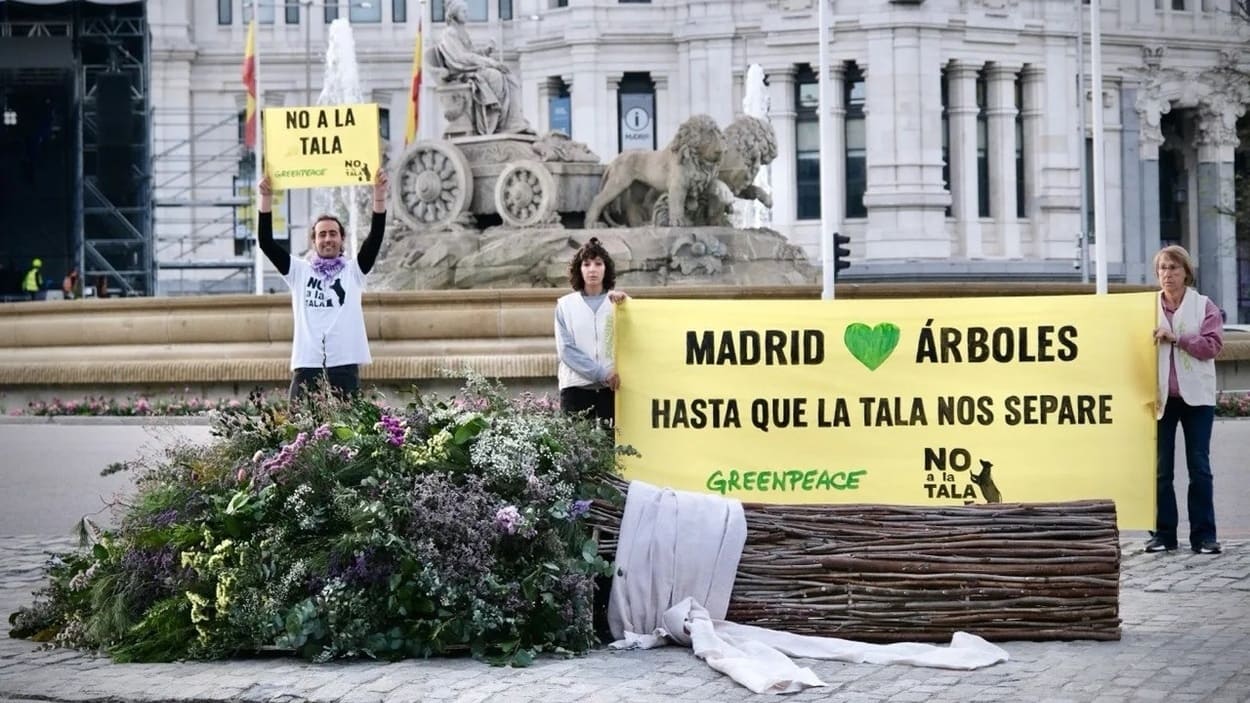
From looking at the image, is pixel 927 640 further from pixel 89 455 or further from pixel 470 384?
pixel 89 455

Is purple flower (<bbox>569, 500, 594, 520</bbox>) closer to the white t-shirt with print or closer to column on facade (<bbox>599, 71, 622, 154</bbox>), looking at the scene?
the white t-shirt with print

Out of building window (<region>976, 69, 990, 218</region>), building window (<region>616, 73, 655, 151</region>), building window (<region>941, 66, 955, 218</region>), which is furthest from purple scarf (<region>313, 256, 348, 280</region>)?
building window (<region>976, 69, 990, 218</region>)

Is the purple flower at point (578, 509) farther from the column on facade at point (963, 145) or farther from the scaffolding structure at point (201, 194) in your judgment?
the column on facade at point (963, 145)

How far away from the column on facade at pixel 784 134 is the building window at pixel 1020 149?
8.84 m

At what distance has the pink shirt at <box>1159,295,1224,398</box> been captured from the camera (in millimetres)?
12125

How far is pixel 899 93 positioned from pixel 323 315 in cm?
7048

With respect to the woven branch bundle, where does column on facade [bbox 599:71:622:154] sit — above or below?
above

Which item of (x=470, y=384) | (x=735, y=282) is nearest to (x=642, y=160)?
(x=735, y=282)

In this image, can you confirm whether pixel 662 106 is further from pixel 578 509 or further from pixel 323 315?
pixel 578 509

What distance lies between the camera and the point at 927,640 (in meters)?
9.02

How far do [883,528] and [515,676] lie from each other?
1716 mm

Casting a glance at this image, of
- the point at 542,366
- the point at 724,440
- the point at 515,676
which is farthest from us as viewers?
the point at 542,366

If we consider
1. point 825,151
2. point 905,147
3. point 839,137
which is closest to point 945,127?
point 839,137

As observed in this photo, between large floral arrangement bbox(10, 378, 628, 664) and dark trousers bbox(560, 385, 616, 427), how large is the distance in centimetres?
211
